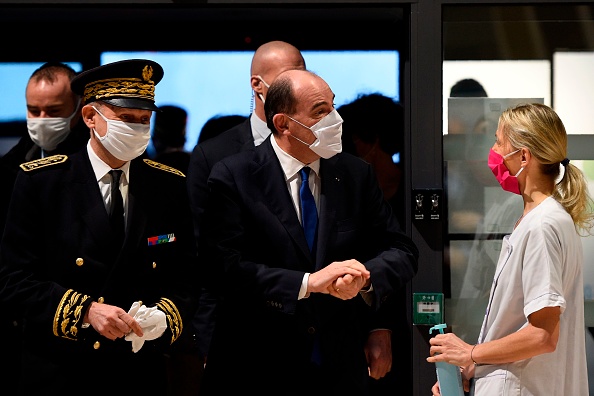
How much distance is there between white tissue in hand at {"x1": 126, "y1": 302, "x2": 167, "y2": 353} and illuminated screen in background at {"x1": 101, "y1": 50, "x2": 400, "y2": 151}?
2.02 metres

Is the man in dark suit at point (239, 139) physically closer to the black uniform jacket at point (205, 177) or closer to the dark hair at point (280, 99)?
the black uniform jacket at point (205, 177)

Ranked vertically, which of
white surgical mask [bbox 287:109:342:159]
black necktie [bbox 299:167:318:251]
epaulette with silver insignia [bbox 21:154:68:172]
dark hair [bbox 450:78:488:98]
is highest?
dark hair [bbox 450:78:488:98]

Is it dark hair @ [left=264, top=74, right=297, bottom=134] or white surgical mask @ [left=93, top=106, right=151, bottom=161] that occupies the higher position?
dark hair @ [left=264, top=74, right=297, bottom=134]

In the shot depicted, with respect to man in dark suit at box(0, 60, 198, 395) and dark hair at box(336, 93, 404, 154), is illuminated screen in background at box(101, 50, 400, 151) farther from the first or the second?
man in dark suit at box(0, 60, 198, 395)

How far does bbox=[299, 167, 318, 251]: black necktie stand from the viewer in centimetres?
342

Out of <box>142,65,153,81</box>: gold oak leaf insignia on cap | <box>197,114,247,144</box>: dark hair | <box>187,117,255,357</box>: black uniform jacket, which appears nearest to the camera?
<box>142,65,153,81</box>: gold oak leaf insignia on cap

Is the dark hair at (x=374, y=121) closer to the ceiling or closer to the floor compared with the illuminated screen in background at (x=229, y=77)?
closer to the floor

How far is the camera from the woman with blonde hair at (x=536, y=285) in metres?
3.00

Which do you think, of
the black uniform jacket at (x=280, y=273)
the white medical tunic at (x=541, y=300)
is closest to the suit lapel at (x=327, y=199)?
the black uniform jacket at (x=280, y=273)

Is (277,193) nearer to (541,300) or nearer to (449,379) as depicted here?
(449,379)

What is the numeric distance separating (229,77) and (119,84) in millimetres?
1807

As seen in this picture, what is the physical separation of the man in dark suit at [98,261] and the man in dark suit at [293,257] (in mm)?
209

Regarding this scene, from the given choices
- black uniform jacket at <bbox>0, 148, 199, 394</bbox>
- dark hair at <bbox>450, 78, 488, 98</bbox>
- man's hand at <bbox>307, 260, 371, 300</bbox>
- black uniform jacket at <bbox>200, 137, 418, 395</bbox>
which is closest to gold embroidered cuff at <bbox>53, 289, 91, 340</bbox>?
black uniform jacket at <bbox>0, 148, 199, 394</bbox>

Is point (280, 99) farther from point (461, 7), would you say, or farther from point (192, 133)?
point (192, 133)
